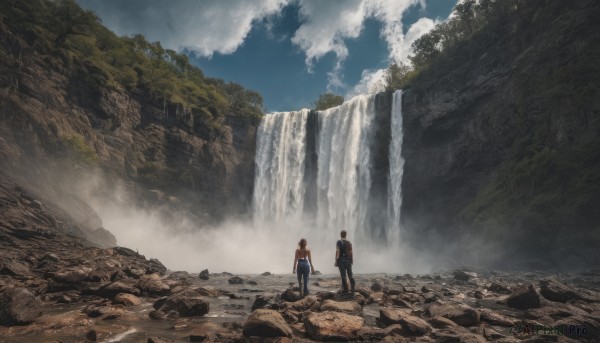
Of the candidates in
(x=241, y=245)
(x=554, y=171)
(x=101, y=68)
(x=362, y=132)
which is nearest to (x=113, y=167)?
(x=101, y=68)

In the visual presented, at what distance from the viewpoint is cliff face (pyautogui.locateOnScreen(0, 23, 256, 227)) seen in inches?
1176

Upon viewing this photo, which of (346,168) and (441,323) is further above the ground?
(346,168)

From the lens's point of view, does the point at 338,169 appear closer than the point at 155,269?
No

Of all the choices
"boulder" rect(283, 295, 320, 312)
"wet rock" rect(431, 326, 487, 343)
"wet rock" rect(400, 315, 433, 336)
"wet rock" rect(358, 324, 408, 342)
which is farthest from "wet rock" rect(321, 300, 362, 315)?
"wet rock" rect(431, 326, 487, 343)

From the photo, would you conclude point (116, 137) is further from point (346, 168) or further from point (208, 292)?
point (208, 292)

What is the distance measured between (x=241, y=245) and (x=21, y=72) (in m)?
31.9

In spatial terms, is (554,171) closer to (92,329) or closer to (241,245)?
(92,329)

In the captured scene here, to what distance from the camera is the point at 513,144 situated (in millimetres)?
35000

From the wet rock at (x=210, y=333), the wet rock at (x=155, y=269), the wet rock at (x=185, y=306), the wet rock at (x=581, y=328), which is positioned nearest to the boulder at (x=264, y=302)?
the wet rock at (x=185, y=306)

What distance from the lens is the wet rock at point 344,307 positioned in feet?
29.3

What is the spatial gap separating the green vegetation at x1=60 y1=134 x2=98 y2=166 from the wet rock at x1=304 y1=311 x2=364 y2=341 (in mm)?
34299

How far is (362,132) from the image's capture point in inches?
1905

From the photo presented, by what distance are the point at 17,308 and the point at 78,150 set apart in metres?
31.0

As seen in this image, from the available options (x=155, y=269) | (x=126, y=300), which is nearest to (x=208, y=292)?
(x=126, y=300)
